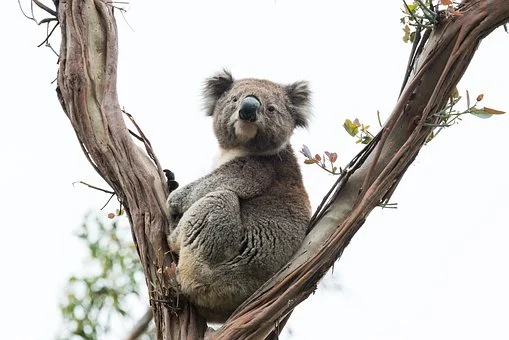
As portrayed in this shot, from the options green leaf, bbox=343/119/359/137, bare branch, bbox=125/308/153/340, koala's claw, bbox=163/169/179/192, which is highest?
green leaf, bbox=343/119/359/137

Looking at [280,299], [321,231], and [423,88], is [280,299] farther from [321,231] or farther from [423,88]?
[423,88]

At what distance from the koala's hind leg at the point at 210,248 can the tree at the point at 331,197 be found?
0.19m

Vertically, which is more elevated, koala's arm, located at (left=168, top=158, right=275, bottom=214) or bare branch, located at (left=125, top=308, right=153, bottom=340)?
koala's arm, located at (left=168, top=158, right=275, bottom=214)

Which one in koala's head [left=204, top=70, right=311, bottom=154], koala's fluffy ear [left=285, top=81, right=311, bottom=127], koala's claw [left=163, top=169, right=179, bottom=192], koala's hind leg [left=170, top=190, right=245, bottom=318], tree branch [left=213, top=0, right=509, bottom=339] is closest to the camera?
tree branch [left=213, top=0, right=509, bottom=339]

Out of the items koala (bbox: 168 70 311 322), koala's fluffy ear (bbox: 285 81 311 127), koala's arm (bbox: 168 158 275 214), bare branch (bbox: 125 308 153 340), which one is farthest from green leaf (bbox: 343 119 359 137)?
koala's fluffy ear (bbox: 285 81 311 127)

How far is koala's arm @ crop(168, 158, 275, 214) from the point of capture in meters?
4.13

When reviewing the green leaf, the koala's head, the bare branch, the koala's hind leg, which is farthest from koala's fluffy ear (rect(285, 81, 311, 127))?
the bare branch

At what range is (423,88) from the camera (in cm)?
318

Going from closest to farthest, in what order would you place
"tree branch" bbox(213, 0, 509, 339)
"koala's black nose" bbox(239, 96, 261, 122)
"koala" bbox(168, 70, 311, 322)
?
1. "tree branch" bbox(213, 0, 509, 339)
2. "koala" bbox(168, 70, 311, 322)
3. "koala's black nose" bbox(239, 96, 261, 122)

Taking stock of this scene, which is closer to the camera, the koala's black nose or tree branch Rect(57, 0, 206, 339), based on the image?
tree branch Rect(57, 0, 206, 339)

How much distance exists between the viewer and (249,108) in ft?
14.9

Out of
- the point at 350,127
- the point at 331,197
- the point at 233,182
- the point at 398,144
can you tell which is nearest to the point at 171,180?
the point at 233,182

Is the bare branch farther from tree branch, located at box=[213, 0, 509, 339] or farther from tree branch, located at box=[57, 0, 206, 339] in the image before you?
tree branch, located at box=[213, 0, 509, 339]

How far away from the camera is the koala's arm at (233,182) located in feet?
13.6
